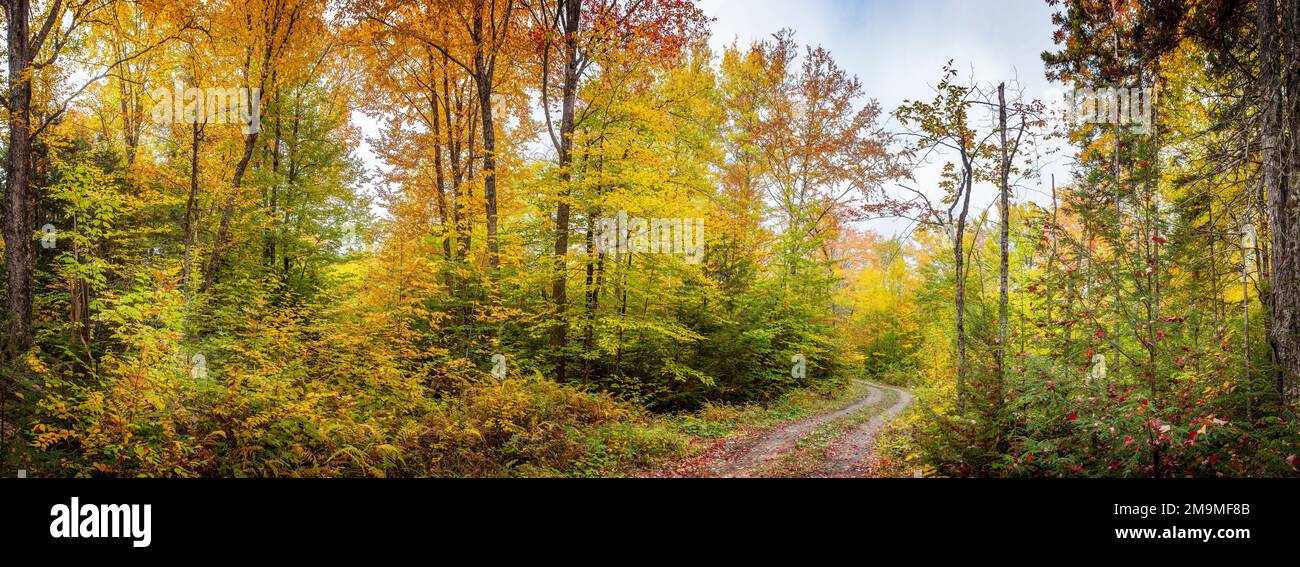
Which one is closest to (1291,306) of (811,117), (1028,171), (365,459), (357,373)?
(1028,171)

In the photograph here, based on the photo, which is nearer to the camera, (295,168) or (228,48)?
(228,48)

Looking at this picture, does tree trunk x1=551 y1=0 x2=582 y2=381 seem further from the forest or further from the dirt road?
the dirt road

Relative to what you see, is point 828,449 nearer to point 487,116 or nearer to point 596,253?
point 596,253

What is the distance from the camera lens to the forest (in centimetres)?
628

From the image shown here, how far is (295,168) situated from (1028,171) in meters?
19.8

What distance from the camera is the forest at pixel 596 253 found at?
6277 millimetres

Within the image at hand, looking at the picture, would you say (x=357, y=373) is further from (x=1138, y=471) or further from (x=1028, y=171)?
(x=1028, y=171)

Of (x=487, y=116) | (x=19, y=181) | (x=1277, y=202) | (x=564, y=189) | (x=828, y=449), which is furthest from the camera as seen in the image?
(x=487, y=116)

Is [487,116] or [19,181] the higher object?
[487,116]

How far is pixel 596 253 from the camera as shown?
12.4 m

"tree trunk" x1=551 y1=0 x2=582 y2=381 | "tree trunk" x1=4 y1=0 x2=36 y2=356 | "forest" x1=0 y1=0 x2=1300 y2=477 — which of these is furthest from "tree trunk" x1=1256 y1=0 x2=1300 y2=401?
"tree trunk" x1=4 y1=0 x2=36 y2=356

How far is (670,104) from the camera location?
14.5 meters

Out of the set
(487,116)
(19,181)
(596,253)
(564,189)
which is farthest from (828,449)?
(19,181)

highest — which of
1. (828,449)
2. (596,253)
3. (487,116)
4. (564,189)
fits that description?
(487,116)
